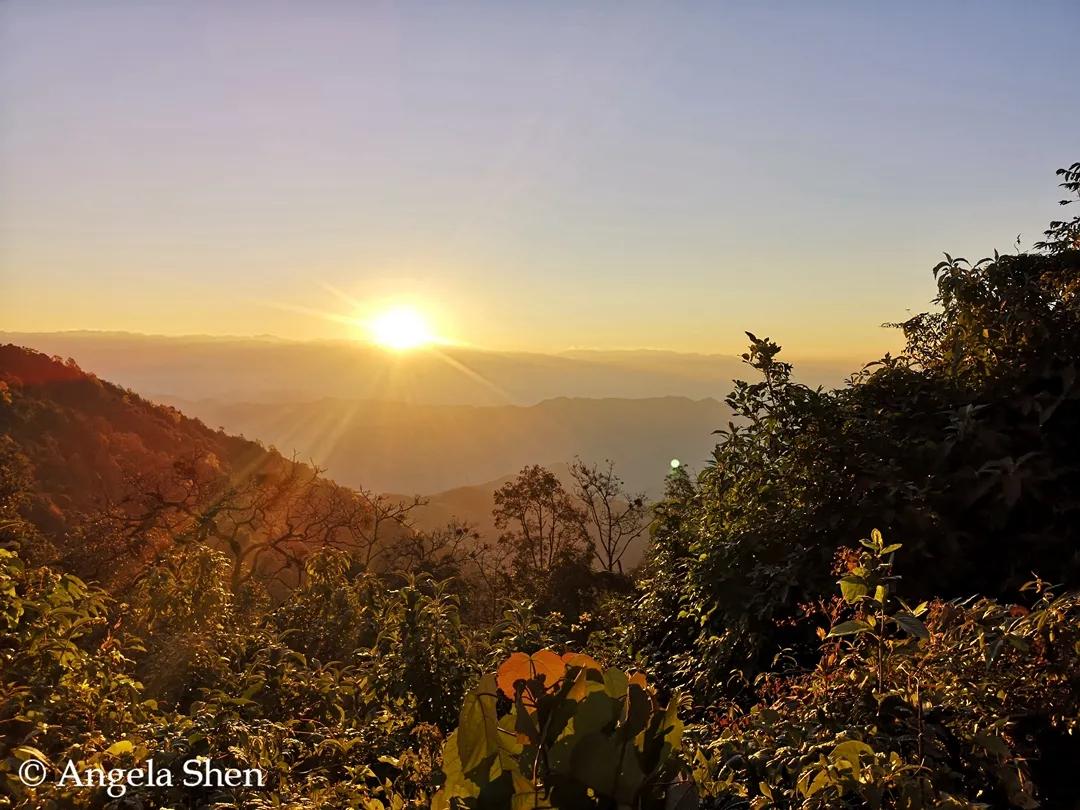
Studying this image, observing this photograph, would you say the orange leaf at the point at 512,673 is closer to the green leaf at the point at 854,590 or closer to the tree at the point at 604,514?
the green leaf at the point at 854,590

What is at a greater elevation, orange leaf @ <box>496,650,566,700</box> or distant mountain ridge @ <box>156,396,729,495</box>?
orange leaf @ <box>496,650,566,700</box>

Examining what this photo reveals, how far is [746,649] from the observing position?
438 centimetres

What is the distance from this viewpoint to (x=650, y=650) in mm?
5516

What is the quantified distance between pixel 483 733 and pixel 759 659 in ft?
10.1

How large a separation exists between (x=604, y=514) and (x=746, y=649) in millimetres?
23908

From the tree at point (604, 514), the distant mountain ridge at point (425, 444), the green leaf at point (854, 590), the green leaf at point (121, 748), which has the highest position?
the green leaf at point (854, 590)

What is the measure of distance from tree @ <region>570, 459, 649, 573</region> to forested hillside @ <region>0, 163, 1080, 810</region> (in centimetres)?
1897

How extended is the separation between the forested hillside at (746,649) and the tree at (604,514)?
1897 cm

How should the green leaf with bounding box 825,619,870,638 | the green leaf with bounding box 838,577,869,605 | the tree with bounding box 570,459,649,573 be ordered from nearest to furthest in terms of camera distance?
the green leaf with bounding box 825,619,870,638
the green leaf with bounding box 838,577,869,605
the tree with bounding box 570,459,649,573

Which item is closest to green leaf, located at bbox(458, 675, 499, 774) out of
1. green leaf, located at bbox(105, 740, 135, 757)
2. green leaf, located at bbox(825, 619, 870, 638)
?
green leaf, located at bbox(825, 619, 870, 638)

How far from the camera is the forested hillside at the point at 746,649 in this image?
177 centimetres

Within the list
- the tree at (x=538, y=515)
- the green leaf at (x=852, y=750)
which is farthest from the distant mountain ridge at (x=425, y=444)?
the green leaf at (x=852, y=750)

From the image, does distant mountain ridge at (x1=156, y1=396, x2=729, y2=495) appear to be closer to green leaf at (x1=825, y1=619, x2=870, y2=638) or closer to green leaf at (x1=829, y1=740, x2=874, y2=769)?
green leaf at (x1=825, y1=619, x2=870, y2=638)

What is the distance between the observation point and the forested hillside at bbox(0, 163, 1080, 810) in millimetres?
1774
